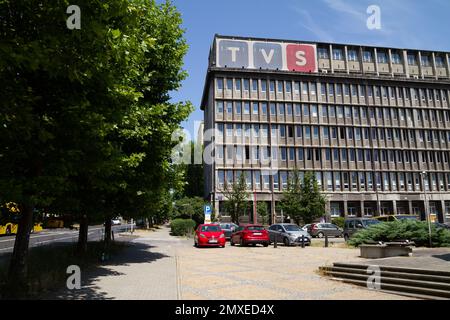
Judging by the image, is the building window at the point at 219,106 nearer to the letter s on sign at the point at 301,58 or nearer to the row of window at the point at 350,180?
the row of window at the point at 350,180

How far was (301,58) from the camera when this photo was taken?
57938 mm

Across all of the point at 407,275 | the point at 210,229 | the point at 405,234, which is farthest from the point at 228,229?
the point at 407,275

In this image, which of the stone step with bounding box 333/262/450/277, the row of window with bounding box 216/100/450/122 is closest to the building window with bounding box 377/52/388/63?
the row of window with bounding box 216/100/450/122

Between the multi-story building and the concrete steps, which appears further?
the multi-story building

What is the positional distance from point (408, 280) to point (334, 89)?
176ft

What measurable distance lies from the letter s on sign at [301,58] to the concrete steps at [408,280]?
51396mm

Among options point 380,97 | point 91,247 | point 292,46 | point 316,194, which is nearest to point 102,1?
point 91,247

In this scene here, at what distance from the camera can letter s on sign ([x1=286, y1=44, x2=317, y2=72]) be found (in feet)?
188

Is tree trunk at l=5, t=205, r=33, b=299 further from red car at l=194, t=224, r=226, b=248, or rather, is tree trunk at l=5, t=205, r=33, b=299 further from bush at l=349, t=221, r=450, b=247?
bush at l=349, t=221, r=450, b=247

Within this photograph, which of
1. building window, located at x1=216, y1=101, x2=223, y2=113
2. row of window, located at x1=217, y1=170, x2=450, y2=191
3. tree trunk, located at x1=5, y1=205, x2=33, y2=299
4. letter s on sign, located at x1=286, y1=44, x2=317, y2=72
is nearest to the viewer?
tree trunk, located at x1=5, y1=205, x2=33, y2=299

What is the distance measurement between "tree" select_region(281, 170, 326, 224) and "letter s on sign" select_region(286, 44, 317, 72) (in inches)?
915

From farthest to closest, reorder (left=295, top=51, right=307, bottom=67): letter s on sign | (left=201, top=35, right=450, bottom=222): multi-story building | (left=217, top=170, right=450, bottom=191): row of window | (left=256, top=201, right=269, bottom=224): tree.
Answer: (left=295, top=51, right=307, bottom=67): letter s on sign
(left=201, top=35, right=450, bottom=222): multi-story building
(left=217, top=170, right=450, bottom=191): row of window
(left=256, top=201, right=269, bottom=224): tree
